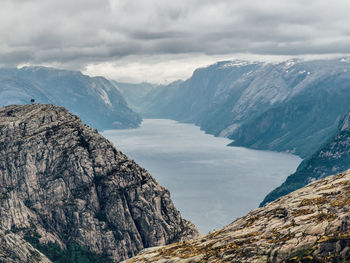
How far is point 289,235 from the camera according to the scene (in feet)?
255

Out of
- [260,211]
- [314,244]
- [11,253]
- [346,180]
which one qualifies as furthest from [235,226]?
[11,253]

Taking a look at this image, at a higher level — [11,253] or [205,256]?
[11,253]

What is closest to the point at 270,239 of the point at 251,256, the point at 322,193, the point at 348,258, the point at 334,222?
the point at 251,256

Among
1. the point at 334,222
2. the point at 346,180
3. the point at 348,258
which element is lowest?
the point at 348,258

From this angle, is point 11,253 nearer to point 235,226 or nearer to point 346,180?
point 235,226

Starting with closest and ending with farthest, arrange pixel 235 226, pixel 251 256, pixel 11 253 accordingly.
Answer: pixel 251 256, pixel 235 226, pixel 11 253

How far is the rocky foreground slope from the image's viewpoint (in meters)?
70.2

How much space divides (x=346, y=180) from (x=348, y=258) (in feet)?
122

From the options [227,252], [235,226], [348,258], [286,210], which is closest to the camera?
[348,258]

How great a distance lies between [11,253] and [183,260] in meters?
135

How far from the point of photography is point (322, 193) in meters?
96.2

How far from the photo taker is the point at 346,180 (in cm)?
9994

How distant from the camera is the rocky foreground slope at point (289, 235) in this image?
70175mm

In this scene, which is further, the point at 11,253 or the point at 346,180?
the point at 11,253
